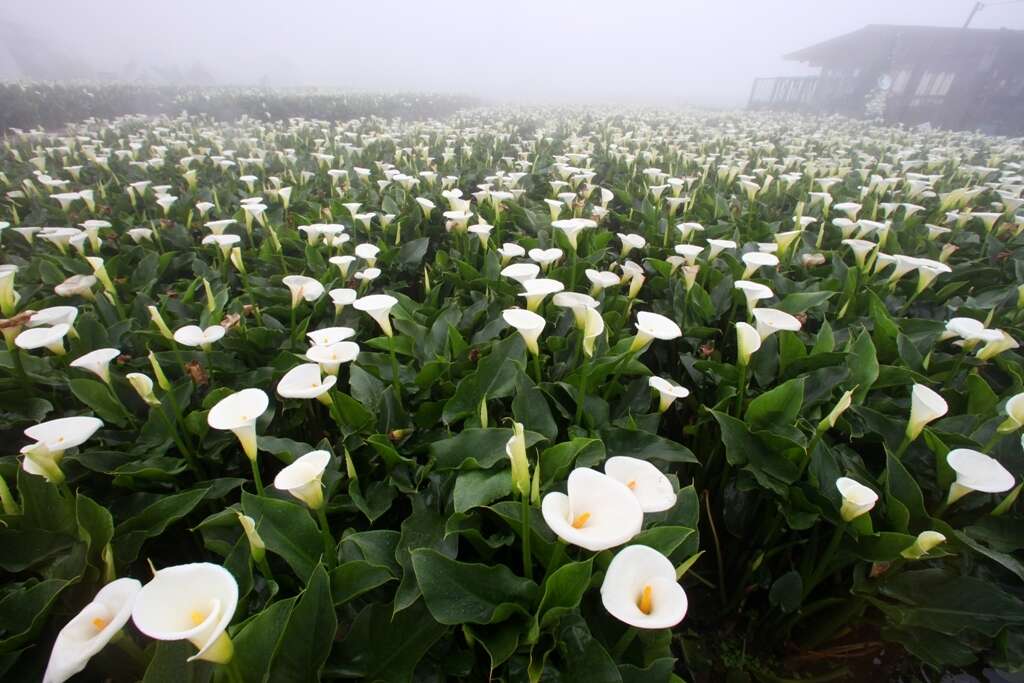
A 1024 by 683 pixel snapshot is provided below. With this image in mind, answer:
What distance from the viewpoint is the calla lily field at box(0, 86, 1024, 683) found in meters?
1.12

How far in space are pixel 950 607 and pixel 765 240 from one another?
265 centimetres

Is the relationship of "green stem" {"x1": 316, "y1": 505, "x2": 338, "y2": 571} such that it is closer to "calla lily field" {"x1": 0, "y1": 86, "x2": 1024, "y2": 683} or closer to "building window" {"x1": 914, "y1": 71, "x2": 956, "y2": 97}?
"calla lily field" {"x1": 0, "y1": 86, "x2": 1024, "y2": 683}

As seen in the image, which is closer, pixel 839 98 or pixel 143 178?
pixel 143 178

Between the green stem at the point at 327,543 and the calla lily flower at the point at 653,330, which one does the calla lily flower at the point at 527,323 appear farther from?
the green stem at the point at 327,543

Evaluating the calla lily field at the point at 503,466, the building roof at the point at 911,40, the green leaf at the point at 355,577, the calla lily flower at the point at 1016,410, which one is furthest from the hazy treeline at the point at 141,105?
the building roof at the point at 911,40

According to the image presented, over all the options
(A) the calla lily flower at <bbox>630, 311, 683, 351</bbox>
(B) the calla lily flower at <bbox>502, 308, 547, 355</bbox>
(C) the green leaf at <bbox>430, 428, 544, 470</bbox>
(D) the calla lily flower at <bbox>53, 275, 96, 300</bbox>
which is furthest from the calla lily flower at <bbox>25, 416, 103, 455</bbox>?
(A) the calla lily flower at <bbox>630, 311, 683, 351</bbox>

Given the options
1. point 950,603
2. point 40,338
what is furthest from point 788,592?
point 40,338

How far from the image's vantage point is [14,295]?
209 cm

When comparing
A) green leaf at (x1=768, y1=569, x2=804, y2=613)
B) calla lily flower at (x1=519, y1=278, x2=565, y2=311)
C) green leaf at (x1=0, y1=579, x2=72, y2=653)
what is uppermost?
calla lily flower at (x1=519, y1=278, x2=565, y2=311)

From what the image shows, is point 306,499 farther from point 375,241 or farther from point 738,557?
point 375,241

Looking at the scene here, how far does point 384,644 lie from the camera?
1.16m

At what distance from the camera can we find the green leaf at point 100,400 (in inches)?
68.8

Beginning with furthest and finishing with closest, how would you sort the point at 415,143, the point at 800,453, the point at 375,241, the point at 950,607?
1. the point at 415,143
2. the point at 375,241
3. the point at 800,453
4. the point at 950,607

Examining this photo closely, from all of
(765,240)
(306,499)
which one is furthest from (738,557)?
(765,240)
